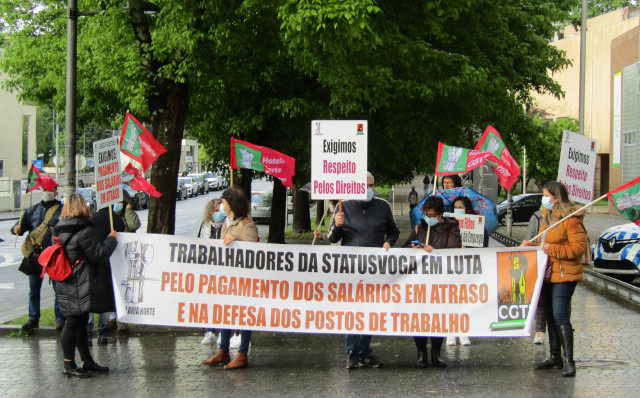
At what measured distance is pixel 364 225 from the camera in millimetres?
8375

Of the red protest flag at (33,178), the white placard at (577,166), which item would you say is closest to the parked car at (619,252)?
the white placard at (577,166)

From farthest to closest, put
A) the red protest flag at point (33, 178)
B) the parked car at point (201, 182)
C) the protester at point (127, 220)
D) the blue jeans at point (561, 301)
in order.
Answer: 1. the parked car at point (201, 182)
2. the red protest flag at point (33, 178)
3. the protester at point (127, 220)
4. the blue jeans at point (561, 301)

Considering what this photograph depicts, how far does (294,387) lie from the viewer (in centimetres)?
745

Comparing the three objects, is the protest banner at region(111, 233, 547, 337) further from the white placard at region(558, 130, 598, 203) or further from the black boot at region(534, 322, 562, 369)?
the white placard at region(558, 130, 598, 203)

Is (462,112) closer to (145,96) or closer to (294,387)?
(145,96)

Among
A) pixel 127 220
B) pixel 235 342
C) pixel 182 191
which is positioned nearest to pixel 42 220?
pixel 127 220

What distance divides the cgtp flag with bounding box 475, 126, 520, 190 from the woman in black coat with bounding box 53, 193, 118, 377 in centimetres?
456

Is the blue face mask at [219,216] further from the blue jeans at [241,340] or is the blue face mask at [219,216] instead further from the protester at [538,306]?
the protester at [538,306]

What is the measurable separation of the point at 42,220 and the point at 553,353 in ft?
20.1

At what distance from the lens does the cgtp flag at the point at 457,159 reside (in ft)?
31.5

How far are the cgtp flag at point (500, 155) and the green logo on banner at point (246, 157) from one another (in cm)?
284

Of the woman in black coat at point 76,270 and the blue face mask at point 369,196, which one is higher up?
the blue face mask at point 369,196

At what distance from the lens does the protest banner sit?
8.04 metres

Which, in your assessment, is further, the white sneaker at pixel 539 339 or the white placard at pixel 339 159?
the white sneaker at pixel 539 339
